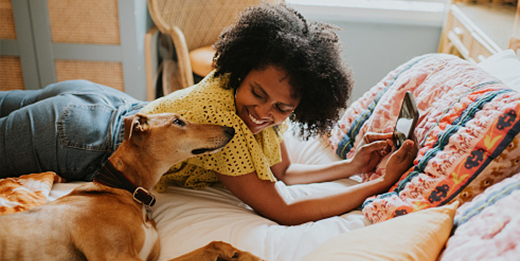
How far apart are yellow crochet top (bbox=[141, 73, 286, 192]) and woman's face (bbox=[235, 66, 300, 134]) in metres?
0.05

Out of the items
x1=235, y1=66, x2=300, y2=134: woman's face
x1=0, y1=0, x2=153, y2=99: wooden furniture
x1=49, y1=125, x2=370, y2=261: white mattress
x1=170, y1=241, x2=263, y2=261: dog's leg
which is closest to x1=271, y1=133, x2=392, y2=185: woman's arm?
x1=49, y1=125, x2=370, y2=261: white mattress

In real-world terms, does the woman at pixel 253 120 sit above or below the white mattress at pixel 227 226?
above

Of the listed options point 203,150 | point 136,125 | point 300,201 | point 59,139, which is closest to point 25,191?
point 59,139

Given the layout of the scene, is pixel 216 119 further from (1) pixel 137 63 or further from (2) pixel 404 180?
(1) pixel 137 63

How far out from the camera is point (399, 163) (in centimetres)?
143

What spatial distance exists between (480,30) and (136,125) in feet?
6.12

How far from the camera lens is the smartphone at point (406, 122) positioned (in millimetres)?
1386

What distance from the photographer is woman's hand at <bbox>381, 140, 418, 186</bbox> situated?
1.41 metres

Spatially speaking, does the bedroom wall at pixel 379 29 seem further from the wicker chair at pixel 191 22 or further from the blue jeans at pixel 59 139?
the blue jeans at pixel 59 139

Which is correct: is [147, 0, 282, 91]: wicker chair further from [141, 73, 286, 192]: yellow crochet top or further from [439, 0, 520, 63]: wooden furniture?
[141, 73, 286, 192]: yellow crochet top

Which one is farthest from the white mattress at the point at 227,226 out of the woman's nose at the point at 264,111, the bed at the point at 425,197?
the woman's nose at the point at 264,111

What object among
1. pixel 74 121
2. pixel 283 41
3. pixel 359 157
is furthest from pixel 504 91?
pixel 74 121

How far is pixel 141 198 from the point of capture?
136cm

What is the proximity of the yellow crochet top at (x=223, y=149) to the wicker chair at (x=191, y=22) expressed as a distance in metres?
1.34
